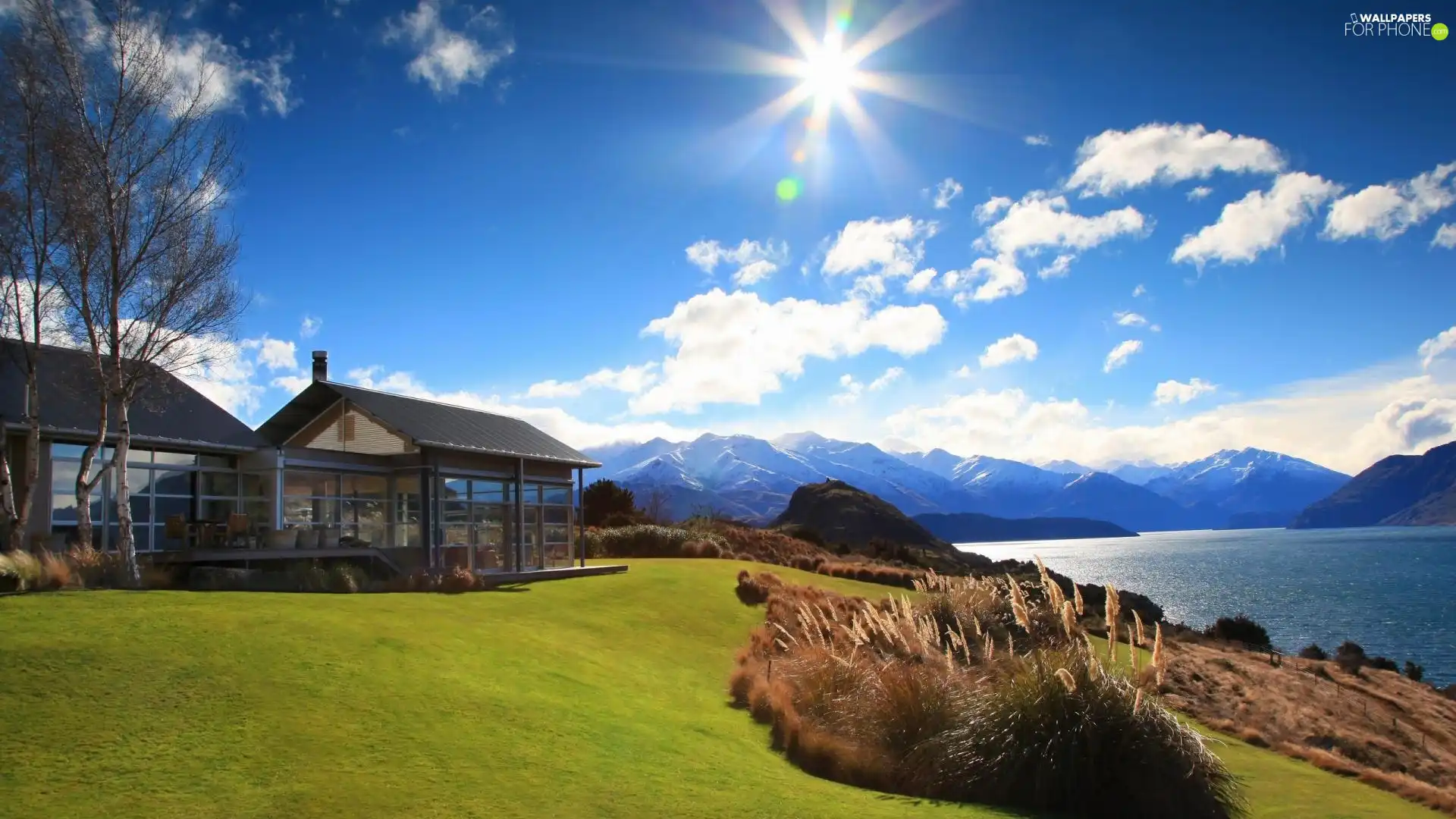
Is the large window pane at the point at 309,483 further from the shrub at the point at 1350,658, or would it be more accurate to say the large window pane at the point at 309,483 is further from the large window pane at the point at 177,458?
the shrub at the point at 1350,658

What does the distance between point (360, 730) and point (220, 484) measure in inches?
651

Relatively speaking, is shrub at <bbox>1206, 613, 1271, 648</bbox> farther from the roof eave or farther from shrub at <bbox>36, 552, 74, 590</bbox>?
shrub at <bbox>36, 552, 74, 590</bbox>

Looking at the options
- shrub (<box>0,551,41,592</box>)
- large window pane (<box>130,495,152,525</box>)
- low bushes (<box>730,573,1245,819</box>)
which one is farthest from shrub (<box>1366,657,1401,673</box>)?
shrub (<box>0,551,41,592</box>)

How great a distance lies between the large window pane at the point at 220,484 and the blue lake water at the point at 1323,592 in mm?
36888

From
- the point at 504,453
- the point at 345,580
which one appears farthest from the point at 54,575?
the point at 504,453

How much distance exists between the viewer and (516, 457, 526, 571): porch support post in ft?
82.4

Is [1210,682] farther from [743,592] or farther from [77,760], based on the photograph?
[77,760]

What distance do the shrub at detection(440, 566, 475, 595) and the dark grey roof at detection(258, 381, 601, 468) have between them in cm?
356

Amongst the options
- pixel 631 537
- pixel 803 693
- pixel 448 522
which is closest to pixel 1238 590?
pixel 631 537

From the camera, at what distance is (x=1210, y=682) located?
20766 mm

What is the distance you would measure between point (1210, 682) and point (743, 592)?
10505mm

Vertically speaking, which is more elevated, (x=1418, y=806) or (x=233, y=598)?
(x=233, y=598)

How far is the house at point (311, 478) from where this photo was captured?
61.3ft

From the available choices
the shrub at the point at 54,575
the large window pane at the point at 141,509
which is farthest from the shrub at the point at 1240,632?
the shrub at the point at 54,575
